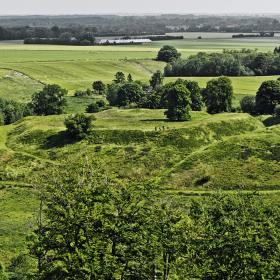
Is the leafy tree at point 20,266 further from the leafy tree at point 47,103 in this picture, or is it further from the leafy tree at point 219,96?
the leafy tree at point 47,103

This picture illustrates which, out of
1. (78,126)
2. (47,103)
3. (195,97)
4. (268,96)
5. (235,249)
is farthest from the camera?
(47,103)

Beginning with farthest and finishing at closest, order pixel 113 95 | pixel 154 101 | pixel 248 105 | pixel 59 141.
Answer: pixel 113 95
pixel 154 101
pixel 248 105
pixel 59 141

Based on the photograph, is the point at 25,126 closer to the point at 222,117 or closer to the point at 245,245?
the point at 222,117

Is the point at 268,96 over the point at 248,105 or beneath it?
over

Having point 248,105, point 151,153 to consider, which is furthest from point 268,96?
point 151,153

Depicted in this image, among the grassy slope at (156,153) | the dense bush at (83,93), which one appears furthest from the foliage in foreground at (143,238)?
the dense bush at (83,93)

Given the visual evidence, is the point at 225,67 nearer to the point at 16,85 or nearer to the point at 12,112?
the point at 16,85

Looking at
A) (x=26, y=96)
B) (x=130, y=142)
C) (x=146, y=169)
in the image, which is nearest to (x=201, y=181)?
(x=146, y=169)

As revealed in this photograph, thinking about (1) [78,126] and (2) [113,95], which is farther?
(2) [113,95]
